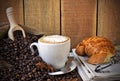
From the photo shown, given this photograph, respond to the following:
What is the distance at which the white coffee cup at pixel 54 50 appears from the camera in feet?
2.59

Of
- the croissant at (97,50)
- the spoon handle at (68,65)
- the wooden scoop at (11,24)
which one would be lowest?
the spoon handle at (68,65)

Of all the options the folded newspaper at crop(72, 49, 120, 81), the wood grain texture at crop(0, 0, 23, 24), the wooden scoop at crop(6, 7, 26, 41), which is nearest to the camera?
the folded newspaper at crop(72, 49, 120, 81)

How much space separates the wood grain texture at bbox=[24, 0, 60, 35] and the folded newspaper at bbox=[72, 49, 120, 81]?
23cm

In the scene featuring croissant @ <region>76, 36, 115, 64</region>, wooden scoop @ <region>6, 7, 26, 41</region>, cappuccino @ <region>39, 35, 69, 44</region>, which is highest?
wooden scoop @ <region>6, 7, 26, 41</region>

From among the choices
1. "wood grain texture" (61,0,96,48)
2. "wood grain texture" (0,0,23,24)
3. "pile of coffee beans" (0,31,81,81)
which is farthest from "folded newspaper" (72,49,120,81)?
"wood grain texture" (0,0,23,24)

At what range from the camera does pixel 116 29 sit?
1044 millimetres

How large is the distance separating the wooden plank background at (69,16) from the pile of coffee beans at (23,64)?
6.5 inches

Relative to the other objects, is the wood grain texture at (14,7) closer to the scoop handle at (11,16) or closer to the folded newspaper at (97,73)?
the scoop handle at (11,16)

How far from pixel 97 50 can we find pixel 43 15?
0.28 meters

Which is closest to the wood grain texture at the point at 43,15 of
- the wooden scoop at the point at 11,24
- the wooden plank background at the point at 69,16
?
the wooden plank background at the point at 69,16

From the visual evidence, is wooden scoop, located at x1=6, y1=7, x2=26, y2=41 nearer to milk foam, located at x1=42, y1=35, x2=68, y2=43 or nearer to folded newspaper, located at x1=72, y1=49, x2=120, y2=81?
milk foam, located at x1=42, y1=35, x2=68, y2=43

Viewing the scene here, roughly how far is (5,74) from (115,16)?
50 centimetres

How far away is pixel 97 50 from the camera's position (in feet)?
2.71

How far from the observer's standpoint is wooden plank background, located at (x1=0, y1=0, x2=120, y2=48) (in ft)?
3.27
